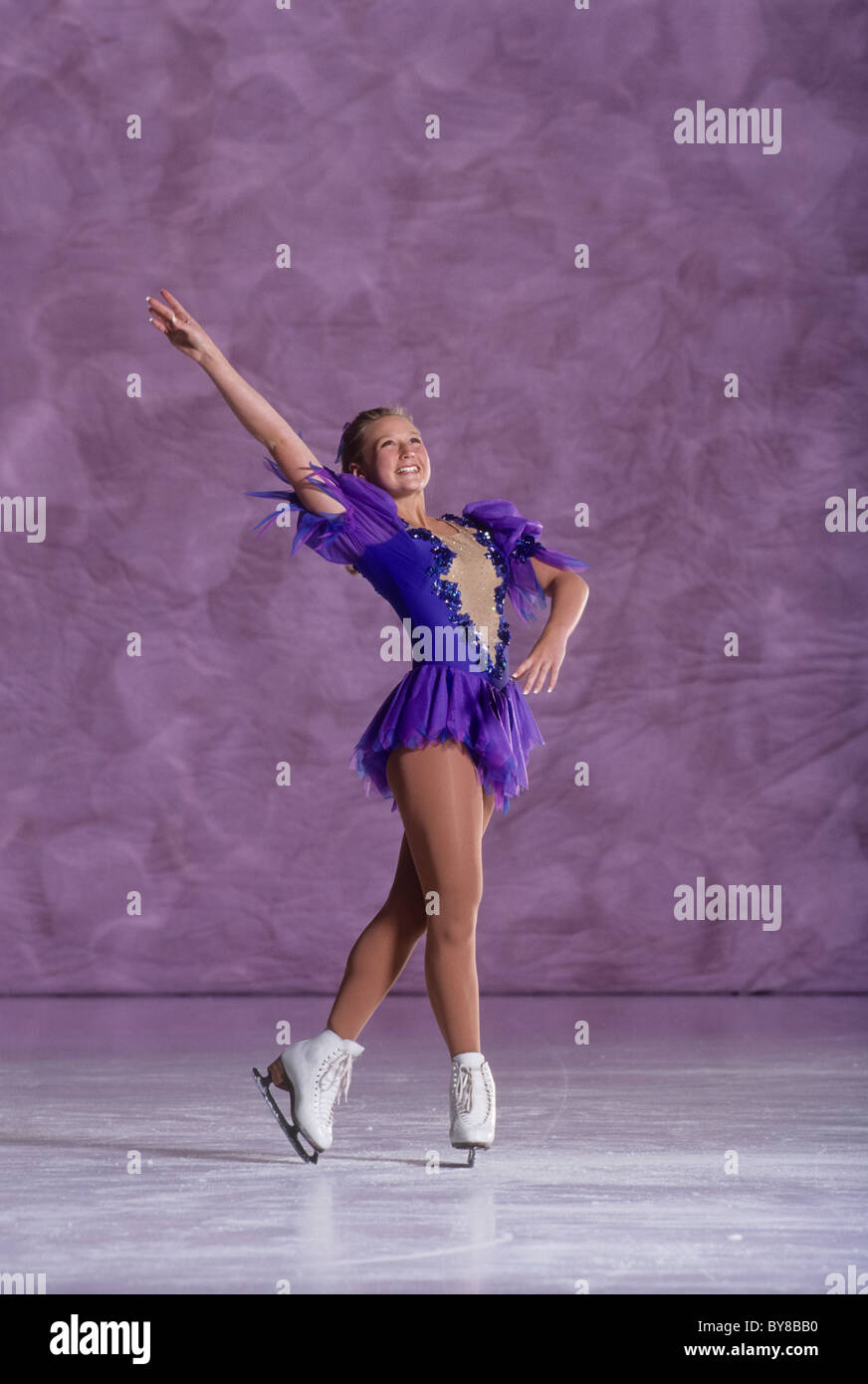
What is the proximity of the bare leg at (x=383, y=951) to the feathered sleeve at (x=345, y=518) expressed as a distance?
1.14 ft

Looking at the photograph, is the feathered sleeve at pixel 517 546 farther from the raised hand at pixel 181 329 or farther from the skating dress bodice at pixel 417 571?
the raised hand at pixel 181 329

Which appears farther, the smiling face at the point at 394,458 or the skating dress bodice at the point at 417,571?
the smiling face at the point at 394,458

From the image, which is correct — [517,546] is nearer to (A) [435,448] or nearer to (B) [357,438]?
(B) [357,438]

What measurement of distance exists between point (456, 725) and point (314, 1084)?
1.97ft

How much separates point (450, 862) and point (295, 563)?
3629mm

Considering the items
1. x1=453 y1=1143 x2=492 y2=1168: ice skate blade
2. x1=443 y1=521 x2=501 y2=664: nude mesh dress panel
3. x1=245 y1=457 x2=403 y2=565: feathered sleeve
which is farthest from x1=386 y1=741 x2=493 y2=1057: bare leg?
x1=245 y1=457 x2=403 y2=565: feathered sleeve

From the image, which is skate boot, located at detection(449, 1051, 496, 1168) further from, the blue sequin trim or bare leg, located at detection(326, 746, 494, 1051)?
the blue sequin trim

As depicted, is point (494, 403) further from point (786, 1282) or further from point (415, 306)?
point (786, 1282)

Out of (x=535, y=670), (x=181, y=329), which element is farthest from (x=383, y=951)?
(x=181, y=329)

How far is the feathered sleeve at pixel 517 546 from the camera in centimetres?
291

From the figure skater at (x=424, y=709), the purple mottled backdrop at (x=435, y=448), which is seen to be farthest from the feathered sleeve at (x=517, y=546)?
the purple mottled backdrop at (x=435, y=448)

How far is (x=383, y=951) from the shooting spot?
8.89 ft

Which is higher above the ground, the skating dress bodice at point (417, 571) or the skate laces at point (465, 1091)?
the skating dress bodice at point (417, 571)

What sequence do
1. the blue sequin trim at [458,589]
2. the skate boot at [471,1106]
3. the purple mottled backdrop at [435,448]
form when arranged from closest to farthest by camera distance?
the skate boot at [471,1106] → the blue sequin trim at [458,589] → the purple mottled backdrop at [435,448]
